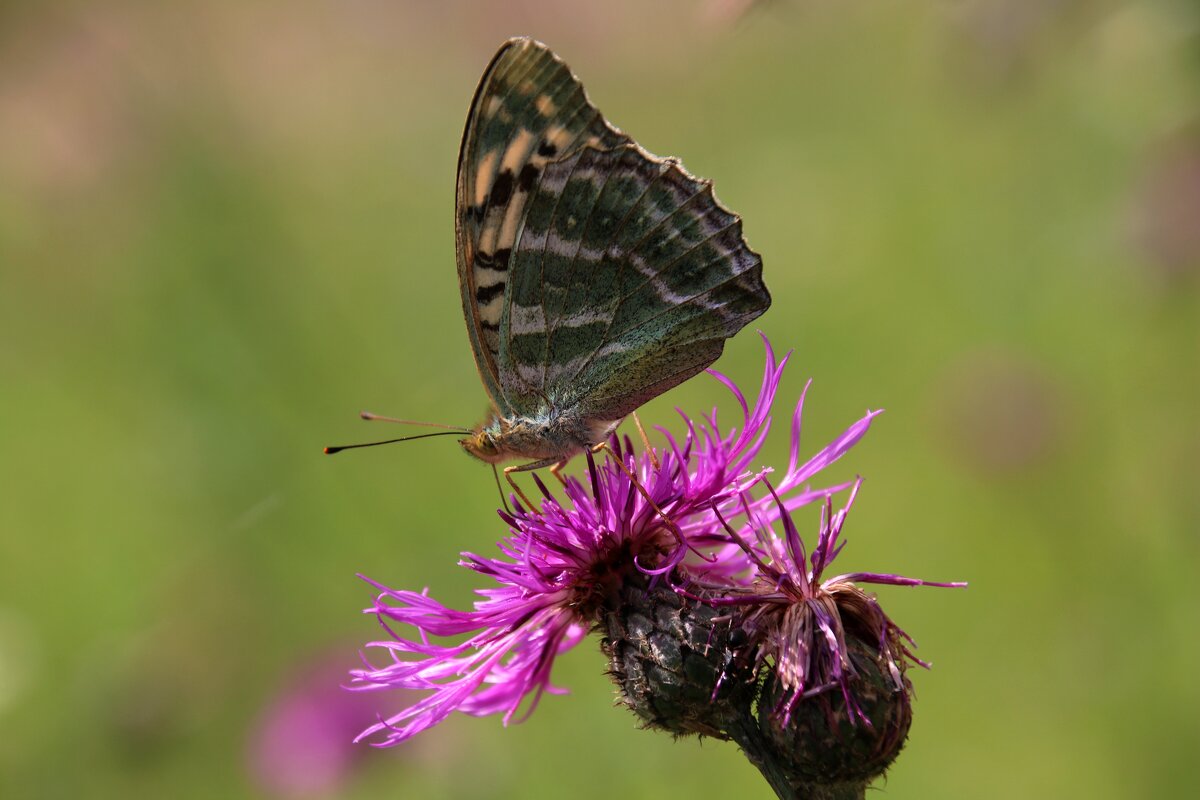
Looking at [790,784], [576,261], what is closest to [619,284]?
[576,261]

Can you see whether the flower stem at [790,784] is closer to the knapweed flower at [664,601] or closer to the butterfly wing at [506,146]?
the knapweed flower at [664,601]

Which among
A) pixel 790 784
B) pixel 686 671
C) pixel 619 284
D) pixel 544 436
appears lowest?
pixel 790 784

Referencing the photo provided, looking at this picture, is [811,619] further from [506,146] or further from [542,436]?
[506,146]

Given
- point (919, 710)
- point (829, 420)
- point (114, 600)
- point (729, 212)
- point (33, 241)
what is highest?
point (33, 241)

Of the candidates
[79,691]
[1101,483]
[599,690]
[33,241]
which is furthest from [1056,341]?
[33,241]

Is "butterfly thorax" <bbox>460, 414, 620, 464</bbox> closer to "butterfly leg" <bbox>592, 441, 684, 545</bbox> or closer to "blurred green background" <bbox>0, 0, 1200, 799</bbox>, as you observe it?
"butterfly leg" <bbox>592, 441, 684, 545</bbox>

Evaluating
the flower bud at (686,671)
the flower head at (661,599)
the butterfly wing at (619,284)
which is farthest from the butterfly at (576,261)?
the flower bud at (686,671)

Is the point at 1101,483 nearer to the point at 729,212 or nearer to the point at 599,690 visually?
the point at 599,690
